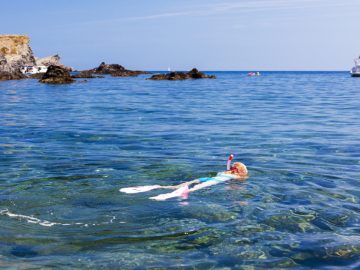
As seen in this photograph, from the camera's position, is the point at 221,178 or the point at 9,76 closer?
the point at 221,178

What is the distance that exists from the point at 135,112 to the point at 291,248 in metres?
24.0

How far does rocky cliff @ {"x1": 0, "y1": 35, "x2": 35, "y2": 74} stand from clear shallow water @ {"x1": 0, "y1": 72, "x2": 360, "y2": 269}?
7595 centimetres

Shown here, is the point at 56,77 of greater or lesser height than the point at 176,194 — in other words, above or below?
above

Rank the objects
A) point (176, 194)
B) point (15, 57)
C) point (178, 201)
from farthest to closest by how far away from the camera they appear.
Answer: point (15, 57)
point (176, 194)
point (178, 201)

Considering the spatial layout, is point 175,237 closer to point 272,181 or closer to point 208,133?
point 272,181

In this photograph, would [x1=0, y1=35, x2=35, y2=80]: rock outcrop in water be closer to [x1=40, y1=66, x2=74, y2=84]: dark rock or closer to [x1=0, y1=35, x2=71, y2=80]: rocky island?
[x1=0, y1=35, x2=71, y2=80]: rocky island

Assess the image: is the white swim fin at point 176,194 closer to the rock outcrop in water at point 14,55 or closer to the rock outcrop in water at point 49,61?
the rock outcrop in water at point 14,55

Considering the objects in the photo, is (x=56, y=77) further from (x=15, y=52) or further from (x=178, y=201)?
(x=178, y=201)

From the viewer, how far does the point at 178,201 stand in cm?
1001

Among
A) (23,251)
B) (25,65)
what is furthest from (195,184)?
(25,65)

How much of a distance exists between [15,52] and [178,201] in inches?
4043

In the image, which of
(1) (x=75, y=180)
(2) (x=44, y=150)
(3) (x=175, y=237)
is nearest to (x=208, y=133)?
(2) (x=44, y=150)

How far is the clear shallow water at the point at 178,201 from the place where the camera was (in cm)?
704

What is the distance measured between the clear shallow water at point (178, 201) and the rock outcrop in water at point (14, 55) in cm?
7095
